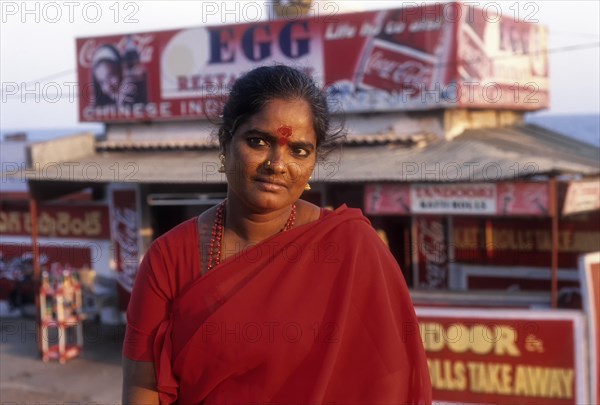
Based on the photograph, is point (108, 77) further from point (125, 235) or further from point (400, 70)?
point (400, 70)

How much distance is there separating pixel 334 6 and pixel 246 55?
6.74ft

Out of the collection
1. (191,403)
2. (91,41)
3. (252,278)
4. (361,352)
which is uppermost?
(91,41)

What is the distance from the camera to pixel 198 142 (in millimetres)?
10195

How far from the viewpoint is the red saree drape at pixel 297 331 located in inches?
73.7

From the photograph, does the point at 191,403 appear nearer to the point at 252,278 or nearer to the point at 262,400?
the point at 262,400

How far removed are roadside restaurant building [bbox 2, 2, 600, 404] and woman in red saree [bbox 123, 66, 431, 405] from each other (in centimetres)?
350

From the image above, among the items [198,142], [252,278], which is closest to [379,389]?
[252,278]

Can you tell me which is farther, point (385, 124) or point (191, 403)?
point (385, 124)

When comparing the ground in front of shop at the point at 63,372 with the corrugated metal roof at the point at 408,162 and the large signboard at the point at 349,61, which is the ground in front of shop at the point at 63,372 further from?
the large signboard at the point at 349,61

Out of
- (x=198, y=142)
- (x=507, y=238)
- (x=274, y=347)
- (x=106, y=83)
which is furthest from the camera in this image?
(x=106, y=83)

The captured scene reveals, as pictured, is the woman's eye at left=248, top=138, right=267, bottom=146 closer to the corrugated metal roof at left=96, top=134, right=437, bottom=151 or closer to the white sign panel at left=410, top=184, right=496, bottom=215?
the white sign panel at left=410, top=184, right=496, bottom=215

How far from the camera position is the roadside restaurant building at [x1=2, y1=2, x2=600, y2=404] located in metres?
5.33

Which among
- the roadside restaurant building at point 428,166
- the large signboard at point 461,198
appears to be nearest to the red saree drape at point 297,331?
the roadside restaurant building at point 428,166

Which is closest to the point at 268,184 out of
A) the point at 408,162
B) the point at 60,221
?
the point at 408,162
